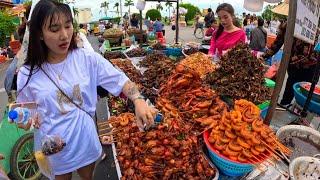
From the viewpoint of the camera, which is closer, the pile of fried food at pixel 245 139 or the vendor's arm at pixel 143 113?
the vendor's arm at pixel 143 113

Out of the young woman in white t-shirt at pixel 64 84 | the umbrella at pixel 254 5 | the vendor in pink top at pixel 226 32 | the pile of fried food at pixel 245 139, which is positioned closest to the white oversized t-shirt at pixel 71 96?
the young woman in white t-shirt at pixel 64 84

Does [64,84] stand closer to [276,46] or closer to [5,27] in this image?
[276,46]

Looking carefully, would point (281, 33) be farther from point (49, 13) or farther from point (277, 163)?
point (49, 13)

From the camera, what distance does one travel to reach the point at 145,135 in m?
2.27

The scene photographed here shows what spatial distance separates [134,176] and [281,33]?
148 inches

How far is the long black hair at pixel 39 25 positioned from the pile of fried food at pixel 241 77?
69.5 inches

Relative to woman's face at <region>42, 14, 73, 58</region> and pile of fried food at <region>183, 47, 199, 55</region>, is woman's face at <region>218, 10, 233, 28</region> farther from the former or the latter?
woman's face at <region>42, 14, 73, 58</region>

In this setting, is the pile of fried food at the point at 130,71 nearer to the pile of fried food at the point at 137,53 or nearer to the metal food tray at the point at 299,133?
the pile of fried food at the point at 137,53

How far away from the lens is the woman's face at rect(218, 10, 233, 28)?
4.38 metres

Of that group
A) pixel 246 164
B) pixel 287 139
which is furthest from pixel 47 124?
pixel 287 139

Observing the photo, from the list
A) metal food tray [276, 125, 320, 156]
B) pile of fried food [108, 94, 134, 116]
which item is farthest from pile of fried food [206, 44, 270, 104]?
pile of fried food [108, 94, 134, 116]

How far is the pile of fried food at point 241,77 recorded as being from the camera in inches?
112

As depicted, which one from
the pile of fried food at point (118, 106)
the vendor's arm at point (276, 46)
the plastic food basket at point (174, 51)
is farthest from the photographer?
the plastic food basket at point (174, 51)

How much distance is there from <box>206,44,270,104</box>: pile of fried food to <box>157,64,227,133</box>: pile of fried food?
22cm
